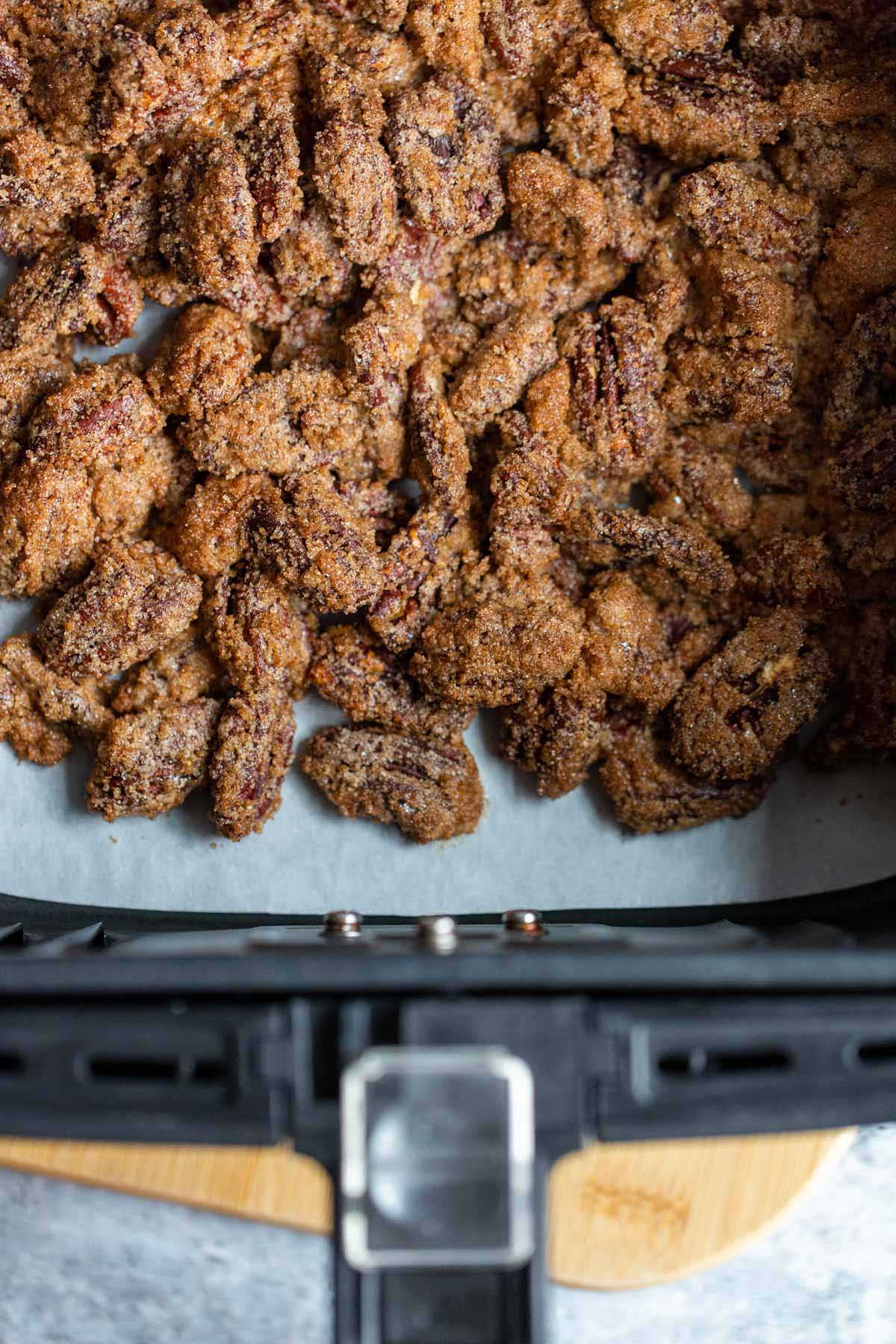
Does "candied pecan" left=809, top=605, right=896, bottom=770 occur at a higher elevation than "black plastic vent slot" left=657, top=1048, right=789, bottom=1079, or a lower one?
higher

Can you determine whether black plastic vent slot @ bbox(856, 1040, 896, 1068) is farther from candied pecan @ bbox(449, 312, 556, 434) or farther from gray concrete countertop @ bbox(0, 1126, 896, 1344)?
candied pecan @ bbox(449, 312, 556, 434)

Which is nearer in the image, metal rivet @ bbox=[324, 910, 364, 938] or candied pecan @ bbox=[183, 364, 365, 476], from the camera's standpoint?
metal rivet @ bbox=[324, 910, 364, 938]


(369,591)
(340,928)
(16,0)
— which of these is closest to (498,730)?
(369,591)

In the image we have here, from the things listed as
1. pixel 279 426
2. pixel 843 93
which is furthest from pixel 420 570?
pixel 843 93

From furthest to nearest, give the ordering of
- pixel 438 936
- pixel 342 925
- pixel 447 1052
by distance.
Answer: pixel 342 925 → pixel 438 936 → pixel 447 1052

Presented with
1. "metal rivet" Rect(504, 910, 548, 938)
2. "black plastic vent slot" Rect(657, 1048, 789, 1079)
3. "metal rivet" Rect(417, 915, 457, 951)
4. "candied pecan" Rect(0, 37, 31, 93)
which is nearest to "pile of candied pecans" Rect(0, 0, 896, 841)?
"candied pecan" Rect(0, 37, 31, 93)

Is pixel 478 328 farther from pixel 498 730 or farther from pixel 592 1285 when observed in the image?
pixel 592 1285

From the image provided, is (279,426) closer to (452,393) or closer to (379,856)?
(452,393)
